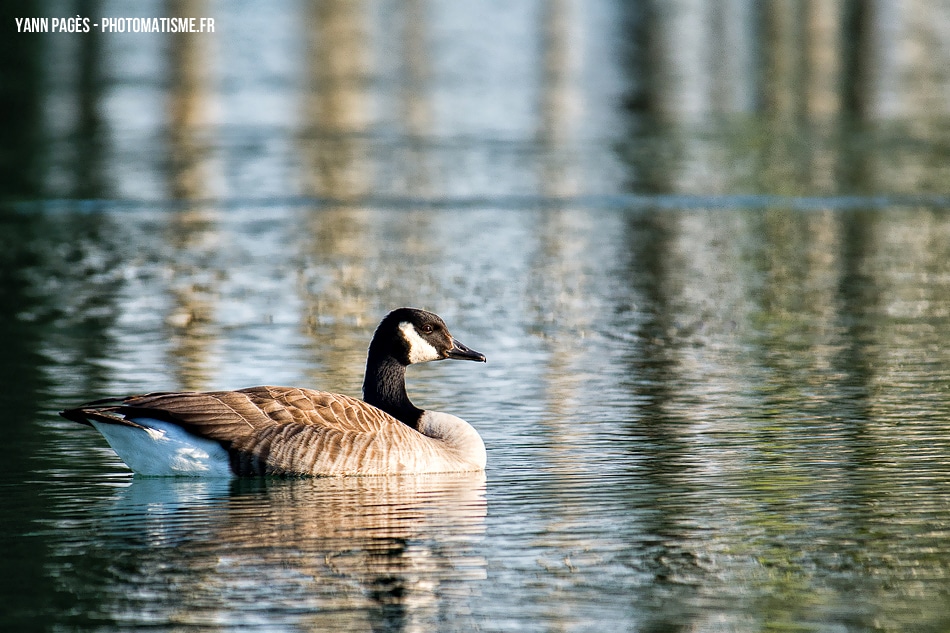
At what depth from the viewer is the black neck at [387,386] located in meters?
14.1

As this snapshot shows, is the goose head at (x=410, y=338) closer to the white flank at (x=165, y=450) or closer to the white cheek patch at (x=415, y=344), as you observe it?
the white cheek patch at (x=415, y=344)

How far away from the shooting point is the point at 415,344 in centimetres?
1420

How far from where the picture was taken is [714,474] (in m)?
12.8

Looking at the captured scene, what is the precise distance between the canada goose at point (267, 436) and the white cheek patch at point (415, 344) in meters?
0.86

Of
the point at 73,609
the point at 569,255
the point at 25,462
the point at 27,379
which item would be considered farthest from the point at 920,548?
the point at 569,255

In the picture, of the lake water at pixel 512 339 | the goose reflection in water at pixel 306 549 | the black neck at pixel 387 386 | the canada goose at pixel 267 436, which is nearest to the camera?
the goose reflection in water at pixel 306 549

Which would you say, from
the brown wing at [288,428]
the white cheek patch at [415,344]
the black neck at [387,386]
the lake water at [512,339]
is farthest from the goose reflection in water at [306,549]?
the white cheek patch at [415,344]

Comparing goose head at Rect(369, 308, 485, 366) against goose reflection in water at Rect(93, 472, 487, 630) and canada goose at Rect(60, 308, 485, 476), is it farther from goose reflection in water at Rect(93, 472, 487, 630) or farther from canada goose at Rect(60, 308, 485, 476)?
goose reflection in water at Rect(93, 472, 487, 630)

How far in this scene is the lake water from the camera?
32.3ft

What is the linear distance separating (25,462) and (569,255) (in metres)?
14.5

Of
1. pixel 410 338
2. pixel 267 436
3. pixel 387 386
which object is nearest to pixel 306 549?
pixel 267 436

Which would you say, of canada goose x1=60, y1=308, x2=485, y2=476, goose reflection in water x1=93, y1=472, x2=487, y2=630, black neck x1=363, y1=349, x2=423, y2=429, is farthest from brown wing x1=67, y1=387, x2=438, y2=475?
black neck x1=363, y1=349, x2=423, y2=429

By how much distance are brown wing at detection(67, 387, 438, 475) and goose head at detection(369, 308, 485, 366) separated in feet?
3.18

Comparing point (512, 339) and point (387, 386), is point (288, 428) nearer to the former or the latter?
point (387, 386)
